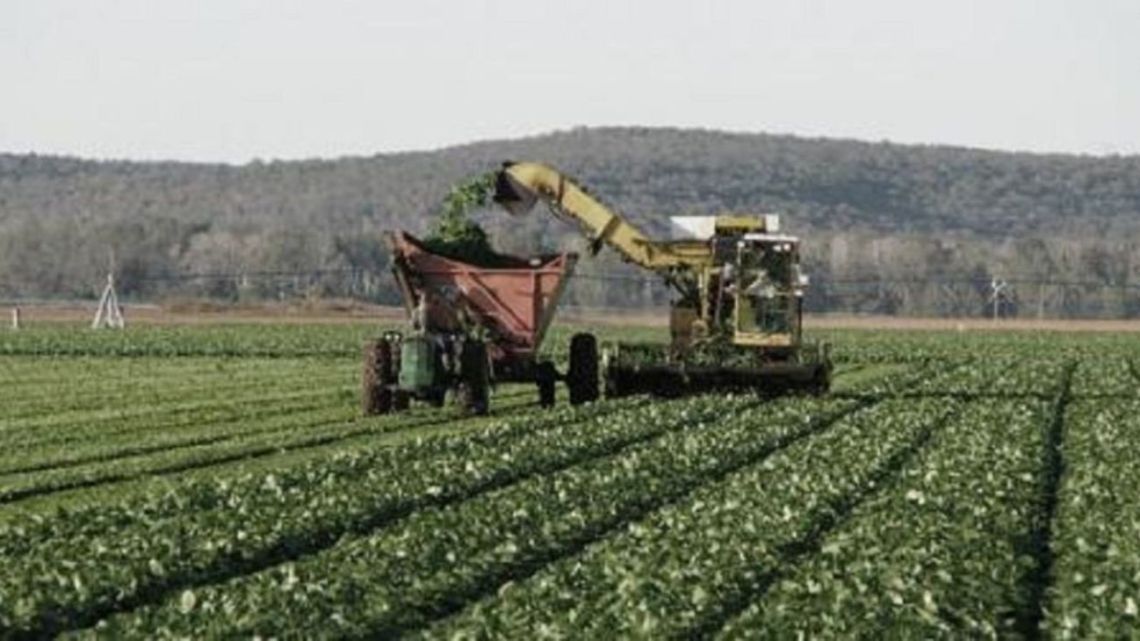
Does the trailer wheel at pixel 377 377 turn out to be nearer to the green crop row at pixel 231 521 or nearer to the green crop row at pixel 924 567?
the green crop row at pixel 231 521

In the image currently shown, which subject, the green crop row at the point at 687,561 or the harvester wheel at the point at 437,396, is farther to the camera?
the harvester wheel at the point at 437,396

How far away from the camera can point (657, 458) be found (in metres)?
26.9

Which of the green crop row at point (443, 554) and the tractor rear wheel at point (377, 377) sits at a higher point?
the tractor rear wheel at point (377, 377)

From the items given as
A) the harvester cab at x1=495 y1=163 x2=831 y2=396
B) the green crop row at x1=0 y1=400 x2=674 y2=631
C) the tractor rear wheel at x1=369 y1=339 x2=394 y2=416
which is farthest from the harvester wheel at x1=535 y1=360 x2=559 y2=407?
the green crop row at x1=0 y1=400 x2=674 y2=631

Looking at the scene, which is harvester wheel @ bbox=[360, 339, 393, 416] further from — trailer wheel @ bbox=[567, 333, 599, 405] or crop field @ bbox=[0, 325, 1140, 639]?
trailer wheel @ bbox=[567, 333, 599, 405]

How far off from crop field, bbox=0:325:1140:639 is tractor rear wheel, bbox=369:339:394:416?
46cm

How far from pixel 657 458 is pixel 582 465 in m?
1.02

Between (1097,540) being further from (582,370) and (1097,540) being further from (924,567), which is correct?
(582,370)

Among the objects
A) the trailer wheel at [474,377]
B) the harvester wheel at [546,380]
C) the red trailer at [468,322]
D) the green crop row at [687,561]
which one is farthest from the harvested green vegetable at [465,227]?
the green crop row at [687,561]

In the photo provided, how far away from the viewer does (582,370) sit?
39.0m

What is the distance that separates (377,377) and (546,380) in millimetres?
3391

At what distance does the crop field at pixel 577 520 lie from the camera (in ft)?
50.8

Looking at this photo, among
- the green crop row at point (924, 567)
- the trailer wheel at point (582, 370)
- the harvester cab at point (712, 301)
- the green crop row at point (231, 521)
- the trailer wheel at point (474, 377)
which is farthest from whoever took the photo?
the harvester cab at point (712, 301)

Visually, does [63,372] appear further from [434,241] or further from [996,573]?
[996,573]
